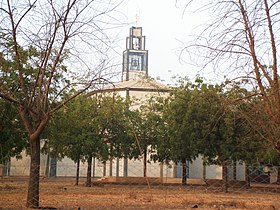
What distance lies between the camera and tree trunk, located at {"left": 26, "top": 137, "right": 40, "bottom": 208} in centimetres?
1123

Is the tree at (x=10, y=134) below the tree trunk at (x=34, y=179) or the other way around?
the other way around

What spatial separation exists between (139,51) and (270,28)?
5233 cm

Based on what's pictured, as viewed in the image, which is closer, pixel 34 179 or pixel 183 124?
pixel 34 179

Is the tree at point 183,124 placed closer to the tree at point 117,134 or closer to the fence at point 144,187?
the fence at point 144,187

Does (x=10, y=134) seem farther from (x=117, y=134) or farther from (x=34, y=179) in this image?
(x=117, y=134)

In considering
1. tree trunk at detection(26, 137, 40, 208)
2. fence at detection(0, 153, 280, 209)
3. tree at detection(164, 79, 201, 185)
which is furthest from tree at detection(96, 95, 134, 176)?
tree trunk at detection(26, 137, 40, 208)

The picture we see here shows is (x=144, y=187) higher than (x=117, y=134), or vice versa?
(x=117, y=134)

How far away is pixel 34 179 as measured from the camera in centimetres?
1125

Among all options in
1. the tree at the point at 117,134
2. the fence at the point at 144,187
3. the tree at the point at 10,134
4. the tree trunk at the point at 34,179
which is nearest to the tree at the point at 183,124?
the fence at the point at 144,187

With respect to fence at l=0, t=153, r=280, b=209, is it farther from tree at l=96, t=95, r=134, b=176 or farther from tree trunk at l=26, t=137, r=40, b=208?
tree at l=96, t=95, r=134, b=176

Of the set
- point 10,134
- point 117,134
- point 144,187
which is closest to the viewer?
point 10,134

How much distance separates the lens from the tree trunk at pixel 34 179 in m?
11.2

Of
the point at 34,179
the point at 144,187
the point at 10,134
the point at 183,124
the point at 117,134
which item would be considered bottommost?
the point at 144,187

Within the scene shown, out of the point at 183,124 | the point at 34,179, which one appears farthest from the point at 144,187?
the point at 34,179
